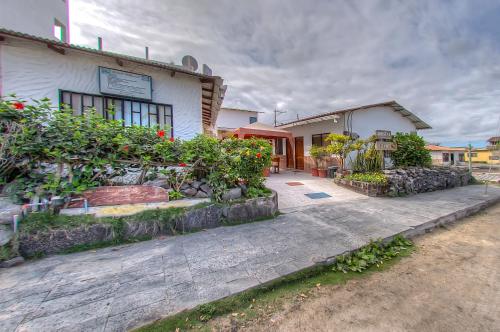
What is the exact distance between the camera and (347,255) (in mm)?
2893

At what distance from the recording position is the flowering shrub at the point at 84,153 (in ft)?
10.3

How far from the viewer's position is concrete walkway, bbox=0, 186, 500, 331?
5.84 feet

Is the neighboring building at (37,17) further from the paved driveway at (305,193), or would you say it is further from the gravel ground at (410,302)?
the gravel ground at (410,302)

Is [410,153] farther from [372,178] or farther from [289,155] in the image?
[289,155]

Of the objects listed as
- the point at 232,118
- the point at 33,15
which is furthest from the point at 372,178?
the point at 232,118

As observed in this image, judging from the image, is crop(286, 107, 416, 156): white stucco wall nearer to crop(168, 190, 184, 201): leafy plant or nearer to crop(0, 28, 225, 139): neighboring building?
crop(0, 28, 225, 139): neighboring building

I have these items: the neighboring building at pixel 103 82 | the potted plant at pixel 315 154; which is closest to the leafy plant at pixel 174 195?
the neighboring building at pixel 103 82

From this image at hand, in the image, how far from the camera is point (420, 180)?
7.47 m

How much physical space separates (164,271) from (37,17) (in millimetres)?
13407

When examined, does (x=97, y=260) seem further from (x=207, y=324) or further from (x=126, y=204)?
(x=207, y=324)

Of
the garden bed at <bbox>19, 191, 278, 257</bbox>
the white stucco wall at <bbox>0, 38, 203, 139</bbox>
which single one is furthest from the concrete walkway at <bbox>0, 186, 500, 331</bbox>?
the white stucco wall at <bbox>0, 38, 203, 139</bbox>

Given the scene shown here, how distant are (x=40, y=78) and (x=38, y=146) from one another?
373 centimetres

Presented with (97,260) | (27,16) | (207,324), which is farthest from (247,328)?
(27,16)

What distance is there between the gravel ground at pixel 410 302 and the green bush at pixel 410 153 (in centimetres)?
623
